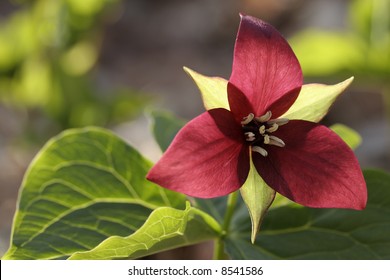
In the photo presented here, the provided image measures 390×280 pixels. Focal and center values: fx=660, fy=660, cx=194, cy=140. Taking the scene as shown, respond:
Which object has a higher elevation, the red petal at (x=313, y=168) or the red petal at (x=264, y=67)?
the red petal at (x=264, y=67)

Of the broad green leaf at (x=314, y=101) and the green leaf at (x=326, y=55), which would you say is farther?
the green leaf at (x=326, y=55)

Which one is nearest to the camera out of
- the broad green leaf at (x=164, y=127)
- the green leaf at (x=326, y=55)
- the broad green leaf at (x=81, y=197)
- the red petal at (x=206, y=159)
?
the red petal at (x=206, y=159)

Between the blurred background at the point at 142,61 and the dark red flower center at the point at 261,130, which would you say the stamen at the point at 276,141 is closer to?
the dark red flower center at the point at 261,130

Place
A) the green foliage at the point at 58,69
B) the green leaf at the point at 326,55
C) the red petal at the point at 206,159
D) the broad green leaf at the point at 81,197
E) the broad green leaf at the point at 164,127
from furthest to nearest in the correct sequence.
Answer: the green foliage at the point at 58,69
the green leaf at the point at 326,55
the broad green leaf at the point at 164,127
the broad green leaf at the point at 81,197
the red petal at the point at 206,159

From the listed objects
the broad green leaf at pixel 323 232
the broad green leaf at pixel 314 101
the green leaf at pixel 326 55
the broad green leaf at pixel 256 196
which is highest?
the green leaf at pixel 326 55

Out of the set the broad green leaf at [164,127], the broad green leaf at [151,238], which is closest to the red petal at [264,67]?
the broad green leaf at [151,238]

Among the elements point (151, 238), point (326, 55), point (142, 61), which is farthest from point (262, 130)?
point (142, 61)
